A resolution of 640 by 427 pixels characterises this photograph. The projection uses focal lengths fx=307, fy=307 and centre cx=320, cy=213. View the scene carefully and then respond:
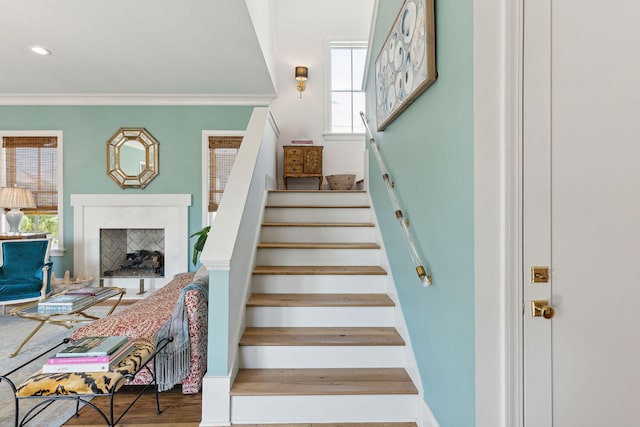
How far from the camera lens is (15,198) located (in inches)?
151

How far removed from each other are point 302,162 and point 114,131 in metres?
2.72

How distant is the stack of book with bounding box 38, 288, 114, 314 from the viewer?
2318 mm

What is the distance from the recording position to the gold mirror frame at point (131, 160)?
4379mm

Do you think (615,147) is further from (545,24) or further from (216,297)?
(216,297)

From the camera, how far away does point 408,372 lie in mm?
1717

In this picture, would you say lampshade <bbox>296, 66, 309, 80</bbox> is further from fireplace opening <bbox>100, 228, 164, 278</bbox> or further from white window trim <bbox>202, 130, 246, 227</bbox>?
fireplace opening <bbox>100, 228, 164, 278</bbox>

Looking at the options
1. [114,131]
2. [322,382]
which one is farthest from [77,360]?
[114,131]

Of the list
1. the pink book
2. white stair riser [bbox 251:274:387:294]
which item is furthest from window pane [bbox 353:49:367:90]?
the pink book

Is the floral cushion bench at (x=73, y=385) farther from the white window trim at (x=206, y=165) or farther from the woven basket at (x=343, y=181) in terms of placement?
the woven basket at (x=343, y=181)

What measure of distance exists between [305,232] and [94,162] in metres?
3.61

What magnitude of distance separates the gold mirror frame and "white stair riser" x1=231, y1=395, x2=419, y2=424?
383 centimetres

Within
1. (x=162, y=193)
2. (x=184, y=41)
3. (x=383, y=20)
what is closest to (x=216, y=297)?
(x=383, y=20)

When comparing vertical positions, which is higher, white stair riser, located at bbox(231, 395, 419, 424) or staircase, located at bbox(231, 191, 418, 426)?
staircase, located at bbox(231, 191, 418, 426)

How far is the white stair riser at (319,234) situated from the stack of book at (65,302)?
4.97 ft
